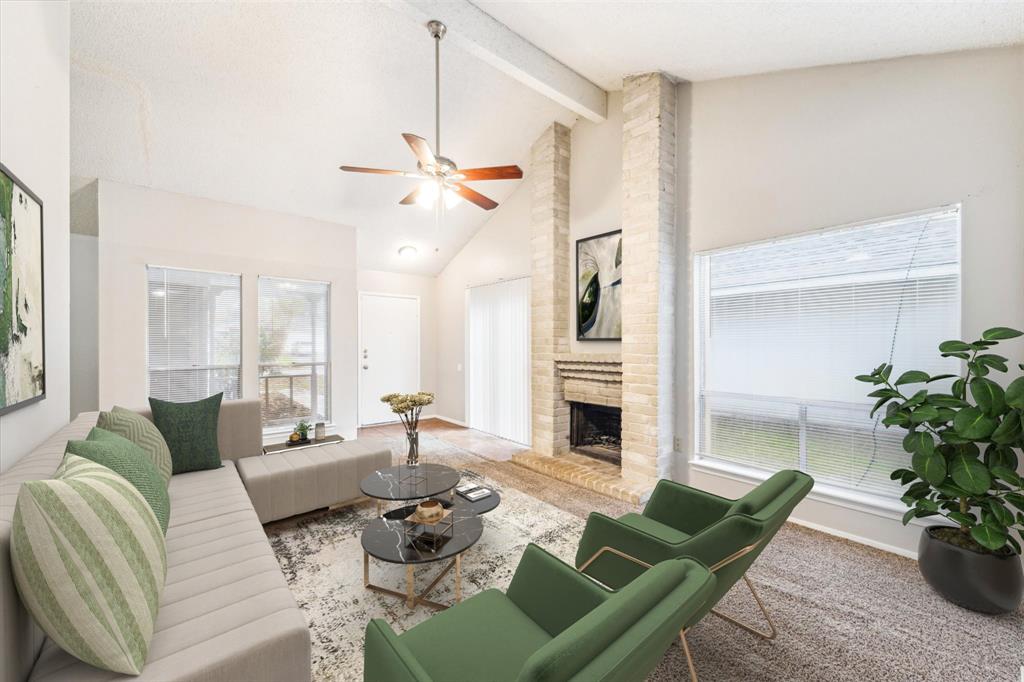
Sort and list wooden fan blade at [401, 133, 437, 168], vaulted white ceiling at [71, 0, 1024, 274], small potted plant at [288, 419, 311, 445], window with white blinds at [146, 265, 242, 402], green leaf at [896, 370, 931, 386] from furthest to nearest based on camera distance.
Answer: window with white blinds at [146, 265, 242, 402] → small potted plant at [288, 419, 311, 445] → wooden fan blade at [401, 133, 437, 168] → vaulted white ceiling at [71, 0, 1024, 274] → green leaf at [896, 370, 931, 386]

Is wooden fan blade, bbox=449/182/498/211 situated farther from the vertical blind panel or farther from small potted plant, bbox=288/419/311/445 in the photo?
small potted plant, bbox=288/419/311/445

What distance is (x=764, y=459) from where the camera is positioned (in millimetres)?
3174

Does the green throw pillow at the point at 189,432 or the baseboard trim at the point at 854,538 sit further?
the green throw pillow at the point at 189,432

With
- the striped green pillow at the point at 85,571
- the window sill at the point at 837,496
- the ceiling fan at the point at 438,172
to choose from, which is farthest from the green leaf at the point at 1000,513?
the striped green pillow at the point at 85,571

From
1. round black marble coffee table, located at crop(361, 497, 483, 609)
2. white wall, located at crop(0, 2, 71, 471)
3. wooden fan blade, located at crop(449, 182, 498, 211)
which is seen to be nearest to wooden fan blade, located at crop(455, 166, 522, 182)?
wooden fan blade, located at crop(449, 182, 498, 211)

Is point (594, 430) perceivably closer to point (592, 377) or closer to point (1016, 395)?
point (592, 377)

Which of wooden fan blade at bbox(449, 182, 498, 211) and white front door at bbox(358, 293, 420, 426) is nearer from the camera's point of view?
wooden fan blade at bbox(449, 182, 498, 211)

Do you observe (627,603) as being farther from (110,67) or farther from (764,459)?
(110,67)

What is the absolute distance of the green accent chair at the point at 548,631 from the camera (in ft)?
2.36

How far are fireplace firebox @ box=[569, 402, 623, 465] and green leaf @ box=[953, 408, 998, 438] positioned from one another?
2618 mm

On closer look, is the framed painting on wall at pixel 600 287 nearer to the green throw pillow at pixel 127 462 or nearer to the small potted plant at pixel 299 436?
the small potted plant at pixel 299 436

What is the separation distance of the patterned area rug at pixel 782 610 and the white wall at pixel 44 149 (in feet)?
4.49

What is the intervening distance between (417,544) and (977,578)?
105 inches

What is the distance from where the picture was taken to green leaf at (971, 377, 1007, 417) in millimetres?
1922
